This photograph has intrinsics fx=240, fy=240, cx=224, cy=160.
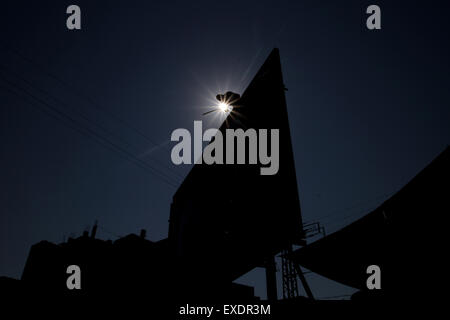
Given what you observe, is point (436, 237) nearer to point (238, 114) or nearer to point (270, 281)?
point (270, 281)

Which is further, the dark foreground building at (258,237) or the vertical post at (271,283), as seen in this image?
the vertical post at (271,283)

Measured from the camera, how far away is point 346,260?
4.52 meters

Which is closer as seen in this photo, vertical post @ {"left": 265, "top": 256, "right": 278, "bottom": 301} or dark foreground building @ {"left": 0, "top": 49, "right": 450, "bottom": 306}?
dark foreground building @ {"left": 0, "top": 49, "right": 450, "bottom": 306}

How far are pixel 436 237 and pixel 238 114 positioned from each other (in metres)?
2.60

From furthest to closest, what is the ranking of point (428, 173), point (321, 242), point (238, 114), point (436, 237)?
1. point (321, 242)
2. point (238, 114)
3. point (428, 173)
4. point (436, 237)

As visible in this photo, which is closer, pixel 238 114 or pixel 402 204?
pixel 402 204

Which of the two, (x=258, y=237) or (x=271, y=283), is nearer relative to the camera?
(x=271, y=283)

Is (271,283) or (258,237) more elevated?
(258,237)
